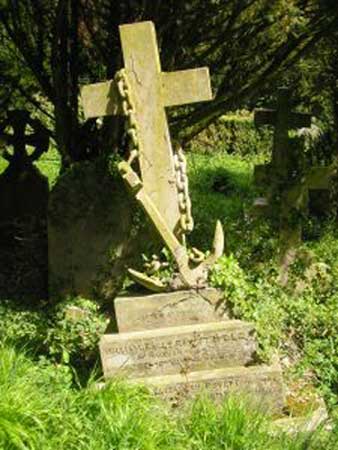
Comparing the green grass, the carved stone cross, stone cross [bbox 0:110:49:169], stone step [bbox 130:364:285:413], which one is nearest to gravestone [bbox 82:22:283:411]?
stone step [bbox 130:364:285:413]

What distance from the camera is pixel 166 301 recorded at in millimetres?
5457

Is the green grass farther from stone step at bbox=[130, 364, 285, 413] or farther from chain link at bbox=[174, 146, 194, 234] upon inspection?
stone step at bbox=[130, 364, 285, 413]

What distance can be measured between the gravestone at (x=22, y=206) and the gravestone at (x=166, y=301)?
2974 millimetres

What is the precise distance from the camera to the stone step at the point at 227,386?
5273 mm

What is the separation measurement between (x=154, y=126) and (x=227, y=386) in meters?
1.74

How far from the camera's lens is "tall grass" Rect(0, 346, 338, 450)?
4297 mm

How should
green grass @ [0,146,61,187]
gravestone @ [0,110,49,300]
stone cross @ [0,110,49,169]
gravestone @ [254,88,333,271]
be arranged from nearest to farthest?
gravestone @ [254,88,333,271], gravestone @ [0,110,49,300], stone cross @ [0,110,49,169], green grass @ [0,146,61,187]

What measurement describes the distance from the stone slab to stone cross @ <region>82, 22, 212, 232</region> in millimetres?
638

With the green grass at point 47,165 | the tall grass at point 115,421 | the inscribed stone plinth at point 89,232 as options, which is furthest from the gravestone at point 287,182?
the green grass at point 47,165

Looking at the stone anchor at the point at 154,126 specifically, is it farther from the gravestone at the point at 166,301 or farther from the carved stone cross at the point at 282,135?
the carved stone cross at the point at 282,135

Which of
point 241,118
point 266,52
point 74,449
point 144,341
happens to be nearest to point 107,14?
point 266,52

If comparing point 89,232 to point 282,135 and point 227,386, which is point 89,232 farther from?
point 227,386

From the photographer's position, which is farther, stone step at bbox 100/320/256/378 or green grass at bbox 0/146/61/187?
green grass at bbox 0/146/61/187

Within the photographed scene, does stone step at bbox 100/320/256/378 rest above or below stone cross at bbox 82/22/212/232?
below
